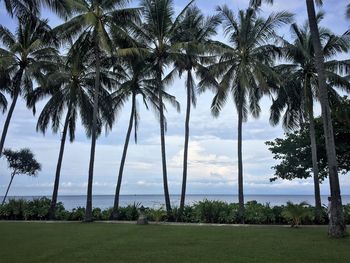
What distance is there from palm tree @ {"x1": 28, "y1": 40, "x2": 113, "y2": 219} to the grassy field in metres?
10.6

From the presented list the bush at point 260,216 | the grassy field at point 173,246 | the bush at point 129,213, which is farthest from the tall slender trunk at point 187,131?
the grassy field at point 173,246

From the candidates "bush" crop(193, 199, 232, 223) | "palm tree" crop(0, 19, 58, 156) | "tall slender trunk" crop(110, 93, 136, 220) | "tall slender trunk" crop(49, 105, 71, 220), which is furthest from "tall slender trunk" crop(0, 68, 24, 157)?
"bush" crop(193, 199, 232, 223)

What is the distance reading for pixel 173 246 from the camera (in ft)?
39.2

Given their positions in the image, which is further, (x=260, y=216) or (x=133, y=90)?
(x=133, y=90)

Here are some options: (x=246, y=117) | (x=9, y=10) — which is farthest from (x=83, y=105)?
(x=9, y=10)

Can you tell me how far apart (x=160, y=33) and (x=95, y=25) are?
12.2 feet

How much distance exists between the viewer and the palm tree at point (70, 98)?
24906 millimetres

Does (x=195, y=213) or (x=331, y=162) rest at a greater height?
(x=331, y=162)

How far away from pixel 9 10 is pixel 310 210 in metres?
14.4

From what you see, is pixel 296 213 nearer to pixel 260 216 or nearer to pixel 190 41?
pixel 260 216

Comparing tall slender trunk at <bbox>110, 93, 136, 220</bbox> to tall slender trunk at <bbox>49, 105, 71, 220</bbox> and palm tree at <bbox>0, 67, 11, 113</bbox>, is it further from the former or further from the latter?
palm tree at <bbox>0, 67, 11, 113</bbox>

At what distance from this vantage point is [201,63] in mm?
24922

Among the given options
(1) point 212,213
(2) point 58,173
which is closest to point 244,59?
(1) point 212,213

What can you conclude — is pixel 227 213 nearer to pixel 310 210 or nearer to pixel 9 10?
pixel 310 210
